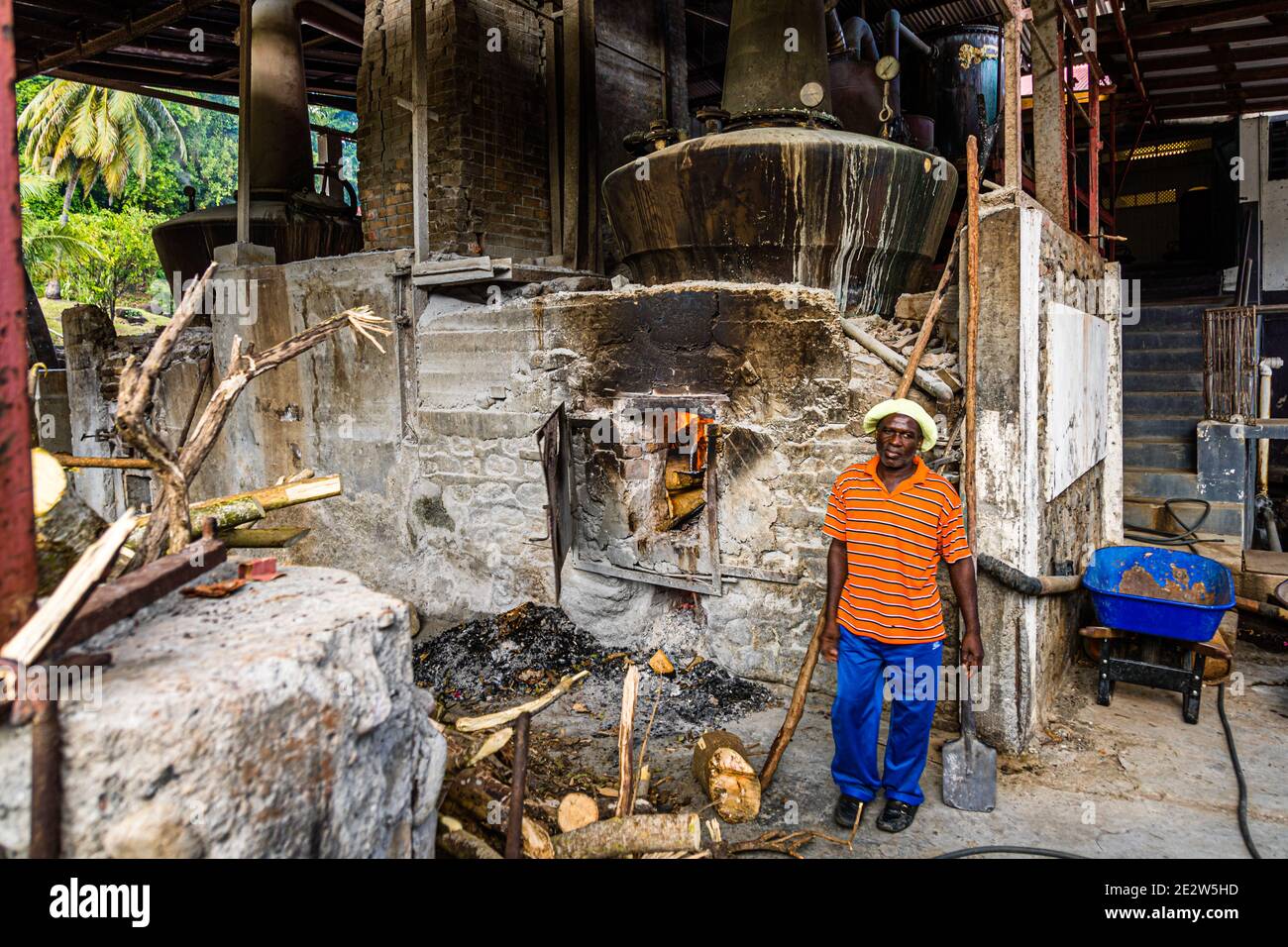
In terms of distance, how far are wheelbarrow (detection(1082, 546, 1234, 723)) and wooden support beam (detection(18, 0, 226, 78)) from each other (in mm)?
9403

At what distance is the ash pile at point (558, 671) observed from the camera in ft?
16.8

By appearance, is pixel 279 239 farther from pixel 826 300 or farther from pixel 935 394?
pixel 935 394

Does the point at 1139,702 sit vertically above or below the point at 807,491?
below

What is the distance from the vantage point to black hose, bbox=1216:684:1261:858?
11.9 ft

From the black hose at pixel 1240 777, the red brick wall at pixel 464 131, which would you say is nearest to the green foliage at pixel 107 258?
the red brick wall at pixel 464 131

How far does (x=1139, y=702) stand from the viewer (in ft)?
17.7

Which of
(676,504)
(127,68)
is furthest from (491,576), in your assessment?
(127,68)

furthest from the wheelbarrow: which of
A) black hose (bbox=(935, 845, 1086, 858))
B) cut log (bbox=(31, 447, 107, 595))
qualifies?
cut log (bbox=(31, 447, 107, 595))

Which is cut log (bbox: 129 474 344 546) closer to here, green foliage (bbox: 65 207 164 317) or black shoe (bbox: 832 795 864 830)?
black shoe (bbox: 832 795 864 830)

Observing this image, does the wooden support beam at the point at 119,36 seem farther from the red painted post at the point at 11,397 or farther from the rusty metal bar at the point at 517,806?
the rusty metal bar at the point at 517,806

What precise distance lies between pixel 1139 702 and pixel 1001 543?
199cm

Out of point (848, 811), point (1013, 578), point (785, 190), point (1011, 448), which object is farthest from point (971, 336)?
point (848, 811)

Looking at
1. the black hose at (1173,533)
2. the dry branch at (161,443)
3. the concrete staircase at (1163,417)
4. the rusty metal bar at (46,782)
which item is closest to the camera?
the rusty metal bar at (46,782)
